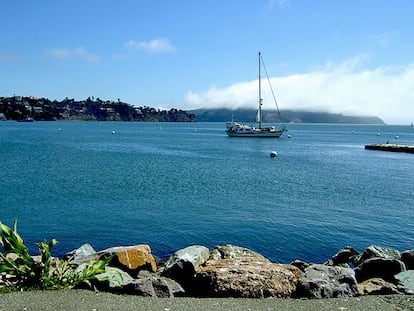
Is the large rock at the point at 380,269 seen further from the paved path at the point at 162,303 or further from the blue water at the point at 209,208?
the blue water at the point at 209,208

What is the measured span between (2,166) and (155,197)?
81.3 ft

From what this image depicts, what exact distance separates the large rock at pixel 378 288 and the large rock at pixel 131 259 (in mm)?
5912

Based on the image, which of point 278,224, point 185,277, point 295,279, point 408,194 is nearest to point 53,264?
point 185,277

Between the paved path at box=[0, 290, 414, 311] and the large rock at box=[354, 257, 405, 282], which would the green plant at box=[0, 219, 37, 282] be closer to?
the paved path at box=[0, 290, 414, 311]

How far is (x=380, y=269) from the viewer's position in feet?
38.8

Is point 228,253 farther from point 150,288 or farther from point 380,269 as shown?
point 150,288

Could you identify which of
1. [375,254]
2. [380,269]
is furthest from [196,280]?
[375,254]

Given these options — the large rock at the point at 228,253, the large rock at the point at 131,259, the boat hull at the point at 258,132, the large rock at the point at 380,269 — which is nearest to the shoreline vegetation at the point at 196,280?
the large rock at the point at 380,269

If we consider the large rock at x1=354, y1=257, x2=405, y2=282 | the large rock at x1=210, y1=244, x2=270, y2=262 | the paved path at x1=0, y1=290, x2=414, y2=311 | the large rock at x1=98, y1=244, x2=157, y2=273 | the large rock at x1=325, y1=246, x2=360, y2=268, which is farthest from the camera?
the large rock at x1=325, y1=246, x2=360, y2=268

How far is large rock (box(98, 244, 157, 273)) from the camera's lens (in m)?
11.5

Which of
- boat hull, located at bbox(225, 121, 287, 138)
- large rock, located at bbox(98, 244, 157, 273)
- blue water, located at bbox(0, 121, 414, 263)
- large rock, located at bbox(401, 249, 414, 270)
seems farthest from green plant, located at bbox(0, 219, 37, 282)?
boat hull, located at bbox(225, 121, 287, 138)

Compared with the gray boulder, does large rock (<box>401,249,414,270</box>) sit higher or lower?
lower

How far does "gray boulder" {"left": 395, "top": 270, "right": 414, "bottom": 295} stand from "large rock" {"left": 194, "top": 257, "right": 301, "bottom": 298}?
8.82 feet

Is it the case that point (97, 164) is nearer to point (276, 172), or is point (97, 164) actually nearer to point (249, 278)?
point (276, 172)
